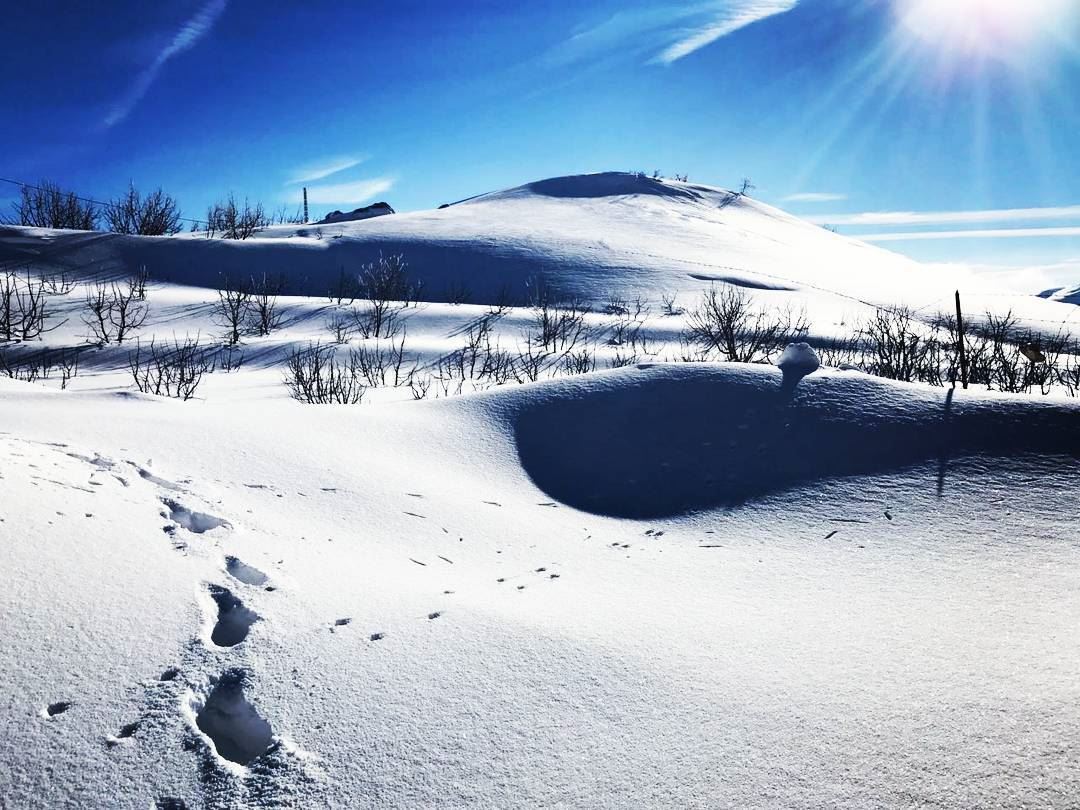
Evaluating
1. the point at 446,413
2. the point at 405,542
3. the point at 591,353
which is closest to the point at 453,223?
the point at 591,353

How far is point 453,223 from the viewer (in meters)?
21.1

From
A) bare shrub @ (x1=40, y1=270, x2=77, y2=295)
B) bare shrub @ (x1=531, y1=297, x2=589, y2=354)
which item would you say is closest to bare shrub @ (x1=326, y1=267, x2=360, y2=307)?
bare shrub @ (x1=531, y1=297, x2=589, y2=354)

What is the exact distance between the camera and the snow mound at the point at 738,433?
3039 millimetres

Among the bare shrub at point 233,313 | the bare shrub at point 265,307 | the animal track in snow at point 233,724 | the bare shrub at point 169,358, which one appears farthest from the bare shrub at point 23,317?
the animal track in snow at point 233,724

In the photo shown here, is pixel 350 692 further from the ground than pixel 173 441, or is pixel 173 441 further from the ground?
pixel 173 441

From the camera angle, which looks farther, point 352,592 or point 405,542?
point 405,542

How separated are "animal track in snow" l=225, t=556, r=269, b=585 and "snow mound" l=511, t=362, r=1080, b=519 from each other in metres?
1.52

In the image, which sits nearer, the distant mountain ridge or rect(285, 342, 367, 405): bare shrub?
rect(285, 342, 367, 405): bare shrub

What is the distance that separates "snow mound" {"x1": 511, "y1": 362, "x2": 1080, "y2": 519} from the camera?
9.97 ft

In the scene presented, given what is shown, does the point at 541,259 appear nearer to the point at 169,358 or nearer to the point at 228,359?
the point at 228,359

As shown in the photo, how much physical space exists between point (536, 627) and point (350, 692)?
55 cm

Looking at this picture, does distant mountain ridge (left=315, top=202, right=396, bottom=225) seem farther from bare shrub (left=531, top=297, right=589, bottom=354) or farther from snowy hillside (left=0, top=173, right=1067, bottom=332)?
bare shrub (left=531, top=297, right=589, bottom=354)

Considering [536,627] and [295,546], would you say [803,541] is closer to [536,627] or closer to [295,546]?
[536,627]

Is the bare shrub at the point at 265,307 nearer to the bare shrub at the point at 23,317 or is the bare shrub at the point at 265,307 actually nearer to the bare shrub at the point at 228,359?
the bare shrub at the point at 228,359
